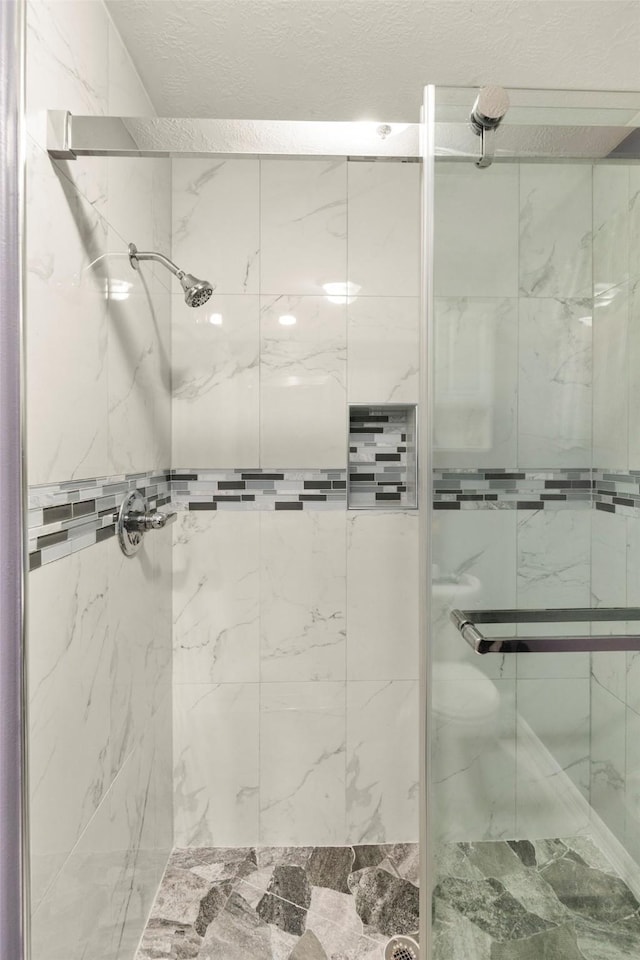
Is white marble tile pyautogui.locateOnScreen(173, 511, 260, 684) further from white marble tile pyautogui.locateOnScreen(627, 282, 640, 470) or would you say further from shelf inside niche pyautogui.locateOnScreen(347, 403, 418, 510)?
white marble tile pyautogui.locateOnScreen(627, 282, 640, 470)

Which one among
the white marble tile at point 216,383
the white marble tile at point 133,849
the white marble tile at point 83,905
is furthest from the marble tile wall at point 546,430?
the white marble tile at point 216,383

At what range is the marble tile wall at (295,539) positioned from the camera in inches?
73.8

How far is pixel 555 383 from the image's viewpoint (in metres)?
0.99

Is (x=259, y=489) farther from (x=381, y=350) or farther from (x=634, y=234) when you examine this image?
(x=634, y=234)

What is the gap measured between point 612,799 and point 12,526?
3.67 ft

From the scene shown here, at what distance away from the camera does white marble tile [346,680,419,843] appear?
6.27ft

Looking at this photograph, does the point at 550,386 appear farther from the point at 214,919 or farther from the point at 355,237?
the point at 214,919

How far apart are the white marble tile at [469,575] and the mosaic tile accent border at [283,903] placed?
41.1 inches

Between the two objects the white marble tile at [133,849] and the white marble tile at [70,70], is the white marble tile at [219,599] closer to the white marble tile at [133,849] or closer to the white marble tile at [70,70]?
the white marble tile at [133,849]

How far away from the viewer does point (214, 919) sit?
5.19 ft

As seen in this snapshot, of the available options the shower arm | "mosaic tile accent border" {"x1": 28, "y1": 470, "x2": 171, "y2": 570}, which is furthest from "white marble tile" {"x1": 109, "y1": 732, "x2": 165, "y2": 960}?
the shower arm

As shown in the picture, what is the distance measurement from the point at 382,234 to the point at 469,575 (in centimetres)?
133

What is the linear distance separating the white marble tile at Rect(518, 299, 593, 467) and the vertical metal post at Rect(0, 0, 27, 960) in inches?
32.9

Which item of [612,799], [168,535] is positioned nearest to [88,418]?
[168,535]
